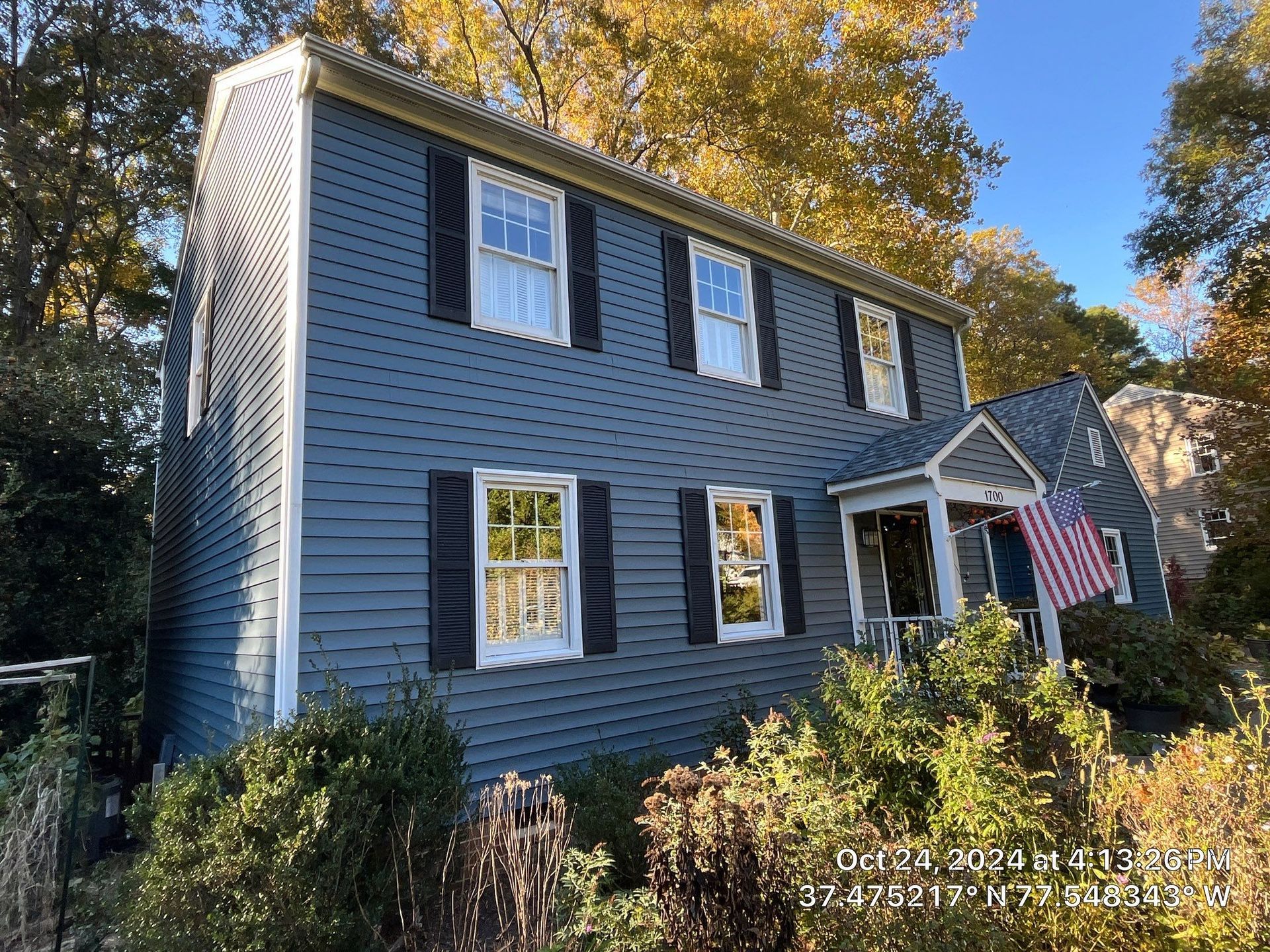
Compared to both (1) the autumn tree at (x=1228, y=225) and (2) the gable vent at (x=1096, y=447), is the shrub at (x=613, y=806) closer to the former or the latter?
(2) the gable vent at (x=1096, y=447)

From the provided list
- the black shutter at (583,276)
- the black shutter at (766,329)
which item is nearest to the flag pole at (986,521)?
the black shutter at (766,329)

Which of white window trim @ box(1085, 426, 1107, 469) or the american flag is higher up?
white window trim @ box(1085, 426, 1107, 469)

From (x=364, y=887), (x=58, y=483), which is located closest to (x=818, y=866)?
(x=364, y=887)

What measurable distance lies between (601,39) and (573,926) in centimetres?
1753

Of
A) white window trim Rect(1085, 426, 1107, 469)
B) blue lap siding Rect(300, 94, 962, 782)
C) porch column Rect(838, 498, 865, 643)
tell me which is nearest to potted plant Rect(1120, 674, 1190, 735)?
porch column Rect(838, 498, 865, 643)

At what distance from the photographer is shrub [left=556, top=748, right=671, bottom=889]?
419 cm

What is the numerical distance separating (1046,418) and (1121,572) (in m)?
3.54

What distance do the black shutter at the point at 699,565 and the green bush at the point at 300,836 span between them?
10.7 feet

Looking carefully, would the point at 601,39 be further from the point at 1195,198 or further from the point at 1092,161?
the point at 1195,198

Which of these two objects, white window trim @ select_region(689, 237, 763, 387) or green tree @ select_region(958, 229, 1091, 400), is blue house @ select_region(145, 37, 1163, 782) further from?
green tree @ select_region(958, 229, 1091, 400)

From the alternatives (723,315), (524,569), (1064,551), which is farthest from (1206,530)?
(524,569)

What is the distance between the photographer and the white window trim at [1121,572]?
14.3m

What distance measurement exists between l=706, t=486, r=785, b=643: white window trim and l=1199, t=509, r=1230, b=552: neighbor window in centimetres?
1534

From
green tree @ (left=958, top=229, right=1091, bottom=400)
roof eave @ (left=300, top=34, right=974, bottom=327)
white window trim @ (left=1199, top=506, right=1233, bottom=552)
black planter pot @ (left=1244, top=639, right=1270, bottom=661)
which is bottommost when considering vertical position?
black planter pot @ (left=1244, top=639, right=1270, bottom=661)
